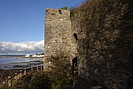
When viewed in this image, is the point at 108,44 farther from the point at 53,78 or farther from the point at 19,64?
the point at 19,64

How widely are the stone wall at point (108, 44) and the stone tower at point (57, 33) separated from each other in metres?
1.86

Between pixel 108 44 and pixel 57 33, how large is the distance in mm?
4390

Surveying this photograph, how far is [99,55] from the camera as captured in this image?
4.86 m

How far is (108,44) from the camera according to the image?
14.2 ft

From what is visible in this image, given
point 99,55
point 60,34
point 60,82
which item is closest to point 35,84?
point 60,82

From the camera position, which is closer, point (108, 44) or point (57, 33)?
point (108, 44)

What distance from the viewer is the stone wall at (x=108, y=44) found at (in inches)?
138

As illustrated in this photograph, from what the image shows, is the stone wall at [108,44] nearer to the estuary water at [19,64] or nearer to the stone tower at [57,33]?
the stone tower at [57,33]

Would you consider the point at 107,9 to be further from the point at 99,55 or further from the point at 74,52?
the point at 74,52

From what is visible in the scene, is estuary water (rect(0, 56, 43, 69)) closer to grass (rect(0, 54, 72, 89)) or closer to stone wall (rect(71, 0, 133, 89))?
grass (rect(0, 54, 72, 89))

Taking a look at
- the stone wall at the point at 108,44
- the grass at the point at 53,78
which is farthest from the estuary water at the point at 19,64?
the stone wall at the point at 108,44

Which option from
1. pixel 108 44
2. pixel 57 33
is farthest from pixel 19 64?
pixel 108 44

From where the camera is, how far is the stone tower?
311 inches

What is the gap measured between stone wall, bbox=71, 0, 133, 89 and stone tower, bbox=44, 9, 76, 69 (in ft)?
6.09
